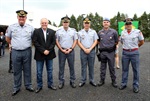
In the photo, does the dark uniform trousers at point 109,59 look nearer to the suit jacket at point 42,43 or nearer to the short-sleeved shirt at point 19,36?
the suit jacket at point 42,43

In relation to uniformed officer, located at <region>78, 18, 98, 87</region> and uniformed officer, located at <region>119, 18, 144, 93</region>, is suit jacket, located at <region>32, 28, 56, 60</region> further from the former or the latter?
uniformed officer, located at <region>119, 18, 144, 93</region>

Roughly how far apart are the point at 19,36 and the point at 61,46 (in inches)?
44.4

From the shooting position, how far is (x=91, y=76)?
17.5 ft

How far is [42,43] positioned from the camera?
4738 millimetres

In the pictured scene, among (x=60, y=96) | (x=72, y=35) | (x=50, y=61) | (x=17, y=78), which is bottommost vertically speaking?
(x=60, y=96)

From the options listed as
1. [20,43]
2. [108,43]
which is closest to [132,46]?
[108,43]

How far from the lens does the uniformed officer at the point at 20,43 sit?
4.59 m

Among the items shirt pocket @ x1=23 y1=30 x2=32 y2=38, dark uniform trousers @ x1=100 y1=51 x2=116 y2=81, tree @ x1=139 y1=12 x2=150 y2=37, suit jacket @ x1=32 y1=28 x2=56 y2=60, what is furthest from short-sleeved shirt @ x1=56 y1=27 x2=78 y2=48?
tree @ x1=139 y1=12 x2=150 y2=37


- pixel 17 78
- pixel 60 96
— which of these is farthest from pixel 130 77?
pixel 17 78

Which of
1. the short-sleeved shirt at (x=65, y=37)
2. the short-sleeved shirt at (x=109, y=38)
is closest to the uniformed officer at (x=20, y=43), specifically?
the short-sleeved shirt at (x=65, y=37)

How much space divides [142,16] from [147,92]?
1877 inches

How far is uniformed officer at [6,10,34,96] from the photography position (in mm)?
4586

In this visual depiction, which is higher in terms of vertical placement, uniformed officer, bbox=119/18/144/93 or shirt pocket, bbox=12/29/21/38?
shirt pocket, bbox=12/29/21/38

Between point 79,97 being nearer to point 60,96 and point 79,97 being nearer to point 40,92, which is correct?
point 60,96
